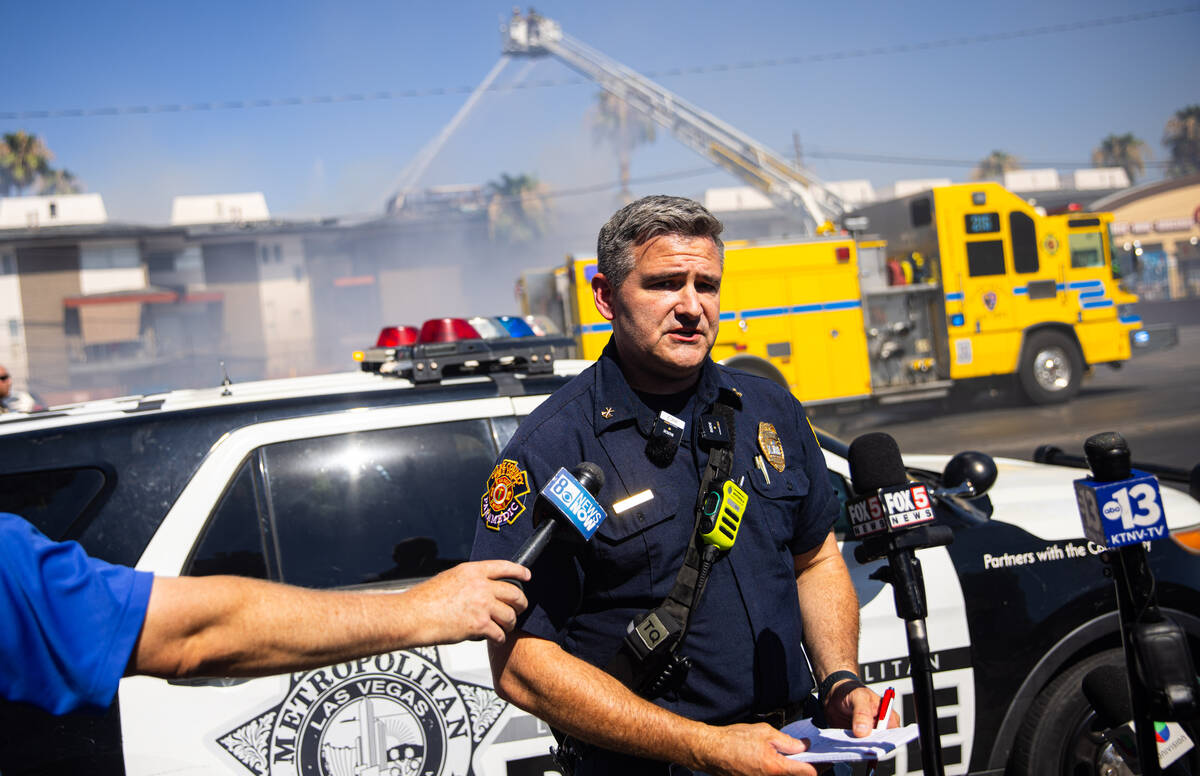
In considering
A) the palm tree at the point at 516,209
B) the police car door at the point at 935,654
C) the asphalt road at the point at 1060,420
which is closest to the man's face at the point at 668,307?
the police car door at the point at 935,654

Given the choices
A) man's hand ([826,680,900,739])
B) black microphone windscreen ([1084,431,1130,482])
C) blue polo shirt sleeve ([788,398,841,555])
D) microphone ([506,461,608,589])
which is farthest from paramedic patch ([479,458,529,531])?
black microphone windscreen ([1084,431,1130,482])

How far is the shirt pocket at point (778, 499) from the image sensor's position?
78.3 inches

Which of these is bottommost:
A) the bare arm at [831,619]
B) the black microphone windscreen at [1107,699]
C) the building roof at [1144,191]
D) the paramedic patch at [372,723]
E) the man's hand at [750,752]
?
the black microphone windscreen at [1107,699]

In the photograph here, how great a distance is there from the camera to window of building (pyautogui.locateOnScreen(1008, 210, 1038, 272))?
43.8ft

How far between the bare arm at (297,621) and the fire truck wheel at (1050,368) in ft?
45.3

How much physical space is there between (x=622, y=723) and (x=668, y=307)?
Result: 0.86m

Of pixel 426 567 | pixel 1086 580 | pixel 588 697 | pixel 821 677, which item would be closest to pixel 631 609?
pixel 588 697

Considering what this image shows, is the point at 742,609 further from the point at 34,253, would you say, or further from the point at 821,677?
the point at 34,253

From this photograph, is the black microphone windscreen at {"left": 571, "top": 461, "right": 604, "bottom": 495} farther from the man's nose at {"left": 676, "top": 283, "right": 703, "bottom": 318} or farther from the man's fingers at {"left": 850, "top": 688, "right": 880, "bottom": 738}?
the man's fingers at {"left": 850, "top": 688, "right": 880, "bottom": 738}

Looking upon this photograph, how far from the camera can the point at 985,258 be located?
43.7 feet

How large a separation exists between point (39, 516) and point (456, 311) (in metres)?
42.4

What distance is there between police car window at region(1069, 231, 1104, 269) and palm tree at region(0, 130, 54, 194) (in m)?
51.8

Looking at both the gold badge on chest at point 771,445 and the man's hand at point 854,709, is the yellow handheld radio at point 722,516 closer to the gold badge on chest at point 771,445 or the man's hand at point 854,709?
the gold badge on chest at point 771,445

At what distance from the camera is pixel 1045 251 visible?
533 inches
